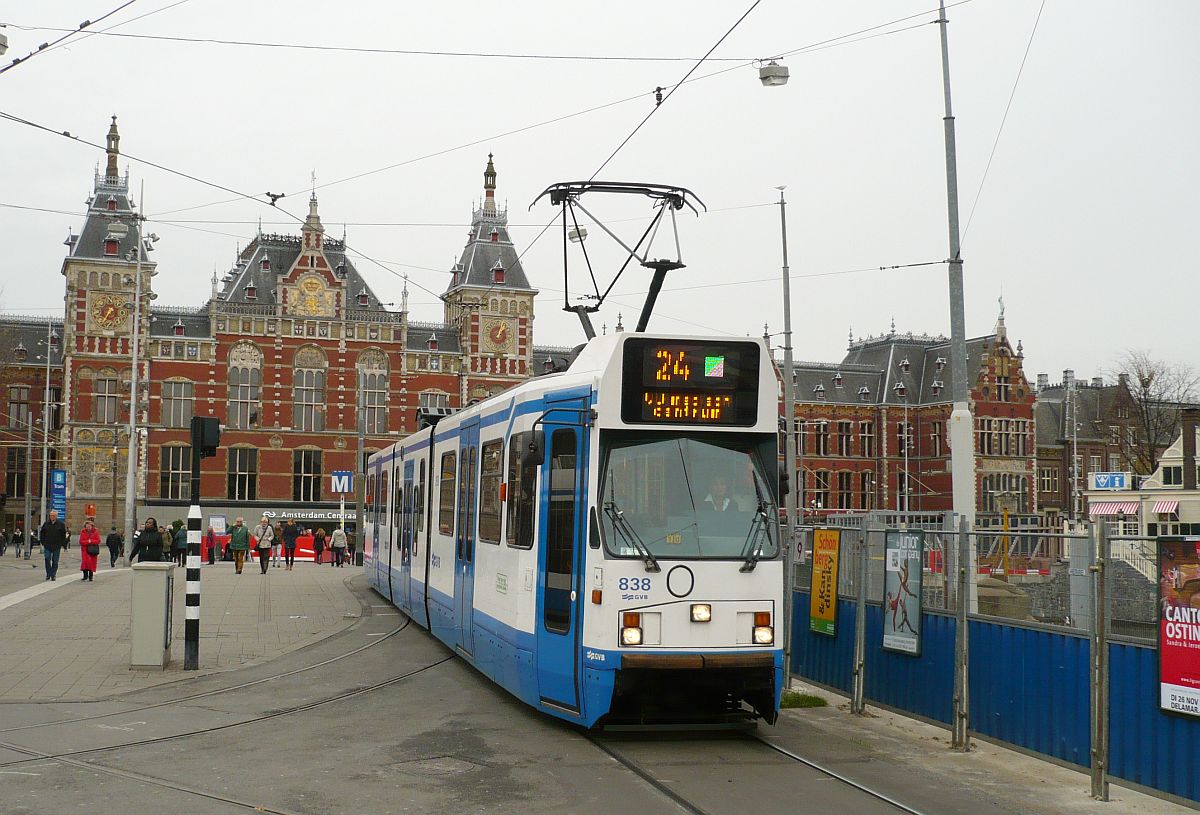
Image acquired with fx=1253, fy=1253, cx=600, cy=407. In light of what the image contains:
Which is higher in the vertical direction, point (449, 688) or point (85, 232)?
point (85, 232)

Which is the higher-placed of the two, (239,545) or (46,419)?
(46,419)

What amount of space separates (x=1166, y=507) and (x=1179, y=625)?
46773 millimetres

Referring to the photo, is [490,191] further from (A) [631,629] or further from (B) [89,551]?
(A) [631,629]

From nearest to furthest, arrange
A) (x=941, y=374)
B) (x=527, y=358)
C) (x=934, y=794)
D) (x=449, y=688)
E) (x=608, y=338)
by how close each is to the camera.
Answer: (x=934, y=794) < (x=608, y=338) < (x=449, y=688) < (x=527, y=358) < (x=941, y=374)

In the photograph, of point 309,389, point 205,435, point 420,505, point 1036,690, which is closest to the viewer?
point 1036,690

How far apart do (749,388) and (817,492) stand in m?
68.3

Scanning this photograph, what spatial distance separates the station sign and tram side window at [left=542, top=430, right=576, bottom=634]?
47.9 meters

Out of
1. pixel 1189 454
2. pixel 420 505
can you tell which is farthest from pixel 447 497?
pixel 1189 454

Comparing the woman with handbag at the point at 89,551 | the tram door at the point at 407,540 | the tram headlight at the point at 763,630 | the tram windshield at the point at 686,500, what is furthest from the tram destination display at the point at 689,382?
the woman with handbag at the point at 89,551

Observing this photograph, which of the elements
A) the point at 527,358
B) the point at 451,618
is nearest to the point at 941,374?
the point at 527,358

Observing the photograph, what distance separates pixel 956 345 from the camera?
13.7 m

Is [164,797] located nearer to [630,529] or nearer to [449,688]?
[630,529]

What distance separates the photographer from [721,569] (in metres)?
9.78

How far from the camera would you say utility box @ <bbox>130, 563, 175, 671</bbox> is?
14.3 m
